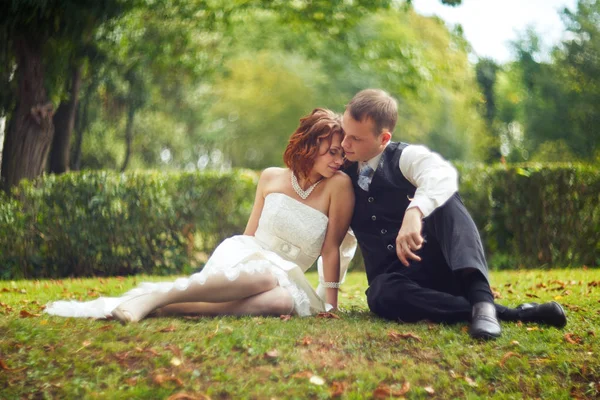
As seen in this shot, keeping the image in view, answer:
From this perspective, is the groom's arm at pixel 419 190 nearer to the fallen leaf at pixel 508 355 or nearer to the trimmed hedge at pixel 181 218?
the fallen leaf at pixel 508 355

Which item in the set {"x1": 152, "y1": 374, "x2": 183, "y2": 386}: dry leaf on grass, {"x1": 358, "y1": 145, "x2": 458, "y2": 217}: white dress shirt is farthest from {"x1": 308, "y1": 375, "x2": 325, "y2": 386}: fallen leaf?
{"x1": 358, "y1": 145, "x2": 458, "y2": 217}: white dress shirt

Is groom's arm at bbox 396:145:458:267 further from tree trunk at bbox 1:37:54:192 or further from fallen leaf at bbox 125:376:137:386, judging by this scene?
tree trunk at bbox 1:37:54:192

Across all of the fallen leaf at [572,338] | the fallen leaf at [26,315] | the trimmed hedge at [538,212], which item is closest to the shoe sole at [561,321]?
the fallen leaf at [572,338]

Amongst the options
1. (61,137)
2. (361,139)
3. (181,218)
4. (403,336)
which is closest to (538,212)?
(181,218)

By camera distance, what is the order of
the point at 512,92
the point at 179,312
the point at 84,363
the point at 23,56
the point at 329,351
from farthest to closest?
1. the point at 512,92
2. the point at 23,56
3. the point at 179,312
4. the point at 329,351
5. the point at 84,363

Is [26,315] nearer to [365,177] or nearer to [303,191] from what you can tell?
[303,191]

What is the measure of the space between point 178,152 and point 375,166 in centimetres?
2262

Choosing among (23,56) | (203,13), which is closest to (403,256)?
(23,56)

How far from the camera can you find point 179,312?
15.6ft

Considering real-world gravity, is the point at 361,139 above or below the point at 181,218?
above

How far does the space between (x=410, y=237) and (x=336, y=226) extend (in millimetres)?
1117

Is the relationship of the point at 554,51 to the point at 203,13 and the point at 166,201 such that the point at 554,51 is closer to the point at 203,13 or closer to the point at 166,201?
the point at 203,13

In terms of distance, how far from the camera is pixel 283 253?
5328 millimetres

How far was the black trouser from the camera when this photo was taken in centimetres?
441
